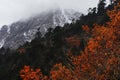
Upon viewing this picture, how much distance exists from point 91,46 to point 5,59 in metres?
100

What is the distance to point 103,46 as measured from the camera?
63.4ft

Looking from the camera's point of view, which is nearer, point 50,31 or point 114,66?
point 114,66

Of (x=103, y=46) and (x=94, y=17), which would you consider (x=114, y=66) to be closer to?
(x=103, y=46)

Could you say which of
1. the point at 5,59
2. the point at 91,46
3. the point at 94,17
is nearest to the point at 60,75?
the point at 91,46

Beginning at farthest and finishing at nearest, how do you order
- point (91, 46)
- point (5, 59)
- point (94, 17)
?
point (94, 17) < point (5, 59) < point (91, 46)

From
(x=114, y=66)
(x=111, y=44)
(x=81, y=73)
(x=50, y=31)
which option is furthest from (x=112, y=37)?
(x=50, y=31)

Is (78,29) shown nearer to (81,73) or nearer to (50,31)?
(50,31)

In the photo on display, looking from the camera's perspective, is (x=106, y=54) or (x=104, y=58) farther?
(x=104, y=58)

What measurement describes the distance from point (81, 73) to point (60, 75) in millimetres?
1376

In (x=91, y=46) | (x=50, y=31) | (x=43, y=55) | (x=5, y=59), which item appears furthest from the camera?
(x=50, y=31)

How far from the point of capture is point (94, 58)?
803 inches

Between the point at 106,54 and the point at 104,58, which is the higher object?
the point at 106,54

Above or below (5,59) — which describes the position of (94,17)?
above

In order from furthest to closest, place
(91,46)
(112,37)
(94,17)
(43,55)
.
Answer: (94,17)
(43,55)
(91,46)
(112,37)
